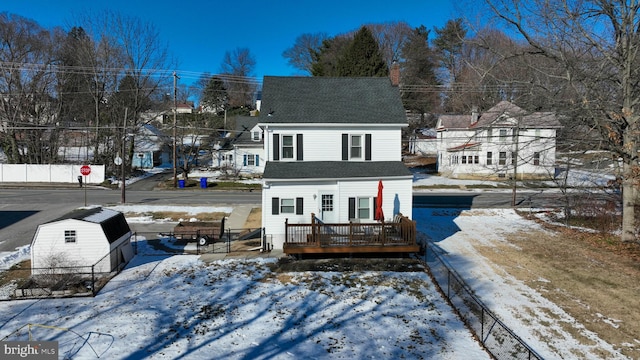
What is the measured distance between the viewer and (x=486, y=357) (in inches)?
388

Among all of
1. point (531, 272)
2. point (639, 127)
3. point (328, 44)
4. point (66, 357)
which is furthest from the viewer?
point (328, 44)

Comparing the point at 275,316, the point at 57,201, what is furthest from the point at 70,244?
the point at 57,201

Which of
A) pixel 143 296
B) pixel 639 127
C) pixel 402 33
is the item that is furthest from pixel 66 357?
pixel 402 33

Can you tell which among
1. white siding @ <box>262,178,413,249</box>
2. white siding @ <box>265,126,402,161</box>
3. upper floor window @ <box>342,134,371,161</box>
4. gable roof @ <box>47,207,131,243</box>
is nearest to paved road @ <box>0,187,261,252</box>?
gable roof @ <box>47,207,131,243</box>

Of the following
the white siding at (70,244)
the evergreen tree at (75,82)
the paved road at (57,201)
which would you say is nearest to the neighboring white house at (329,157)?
the white siding at (70,244)

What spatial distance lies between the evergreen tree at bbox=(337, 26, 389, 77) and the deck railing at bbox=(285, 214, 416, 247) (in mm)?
36224

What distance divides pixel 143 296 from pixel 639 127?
2279 centimetres

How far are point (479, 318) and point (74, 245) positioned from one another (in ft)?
50.8

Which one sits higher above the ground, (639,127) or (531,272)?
(639,127)

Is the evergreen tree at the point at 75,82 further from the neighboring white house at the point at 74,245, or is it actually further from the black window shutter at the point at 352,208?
the black window shutter at the point at 352,208

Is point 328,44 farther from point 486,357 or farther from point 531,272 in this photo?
point 486,357

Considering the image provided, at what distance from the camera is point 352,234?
17.2 m

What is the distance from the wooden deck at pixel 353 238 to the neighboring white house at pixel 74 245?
7.36m

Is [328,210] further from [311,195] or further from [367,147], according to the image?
[367,147]
